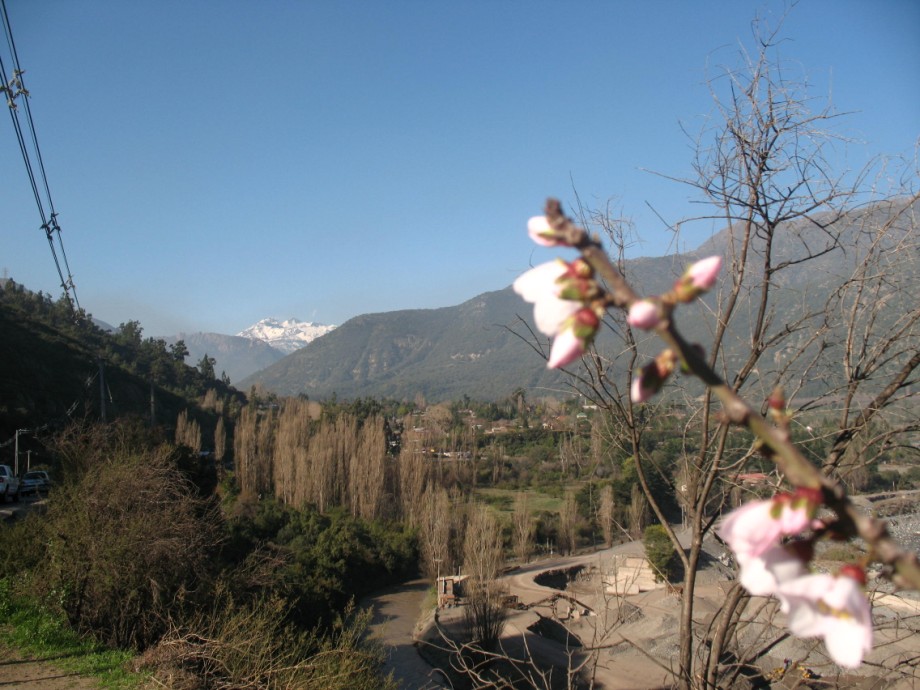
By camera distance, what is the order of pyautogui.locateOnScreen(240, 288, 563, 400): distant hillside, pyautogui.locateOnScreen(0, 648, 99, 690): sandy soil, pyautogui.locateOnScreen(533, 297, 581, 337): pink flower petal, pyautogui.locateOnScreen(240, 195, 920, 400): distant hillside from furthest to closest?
pyautogui.locateOnScreen(240, 288, 563, 400): distant hillside < pyautogui.locateOnScreen(240, 195, 920, 400): distant hillside < pyautogui.locateOnScreen(0, 648, 99, 690): sandy soil < pyautogui.locateOnScreen(533, 297, 581, 337): pink flower petal

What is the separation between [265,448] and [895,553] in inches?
1162

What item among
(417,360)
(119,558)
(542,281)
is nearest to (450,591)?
(119,558)

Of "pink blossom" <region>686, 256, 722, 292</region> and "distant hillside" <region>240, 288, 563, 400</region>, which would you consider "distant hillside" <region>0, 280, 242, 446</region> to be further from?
"distant hillside" <region>240, 288, 563, 400</region>

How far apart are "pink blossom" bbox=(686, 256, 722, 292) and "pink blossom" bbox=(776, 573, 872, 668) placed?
0.88ft

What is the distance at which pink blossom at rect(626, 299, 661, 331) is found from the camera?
1.91ft

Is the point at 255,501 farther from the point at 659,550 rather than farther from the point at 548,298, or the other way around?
the point at 548,298

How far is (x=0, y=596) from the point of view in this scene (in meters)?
8.58

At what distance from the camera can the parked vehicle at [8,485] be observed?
51.8 feet

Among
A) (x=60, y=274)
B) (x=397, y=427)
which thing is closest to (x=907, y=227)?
(x=60, y=274)

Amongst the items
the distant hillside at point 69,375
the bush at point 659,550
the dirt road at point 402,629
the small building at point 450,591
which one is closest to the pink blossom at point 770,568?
the dirt road at point 402,629

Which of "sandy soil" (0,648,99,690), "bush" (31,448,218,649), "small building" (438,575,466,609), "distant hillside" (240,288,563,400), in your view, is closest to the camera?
"sandy soil" (0,648,99,690)

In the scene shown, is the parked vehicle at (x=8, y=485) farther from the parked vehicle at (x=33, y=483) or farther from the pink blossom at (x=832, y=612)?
the pink blossom at (x=832, y=612)

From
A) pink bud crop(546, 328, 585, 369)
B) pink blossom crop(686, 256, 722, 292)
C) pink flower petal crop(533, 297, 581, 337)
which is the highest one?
pink blossom crop(686, 256, 722, 292)

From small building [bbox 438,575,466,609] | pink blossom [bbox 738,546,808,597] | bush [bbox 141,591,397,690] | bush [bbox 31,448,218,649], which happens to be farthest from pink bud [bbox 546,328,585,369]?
small building [bbox 438,575,466,609]
